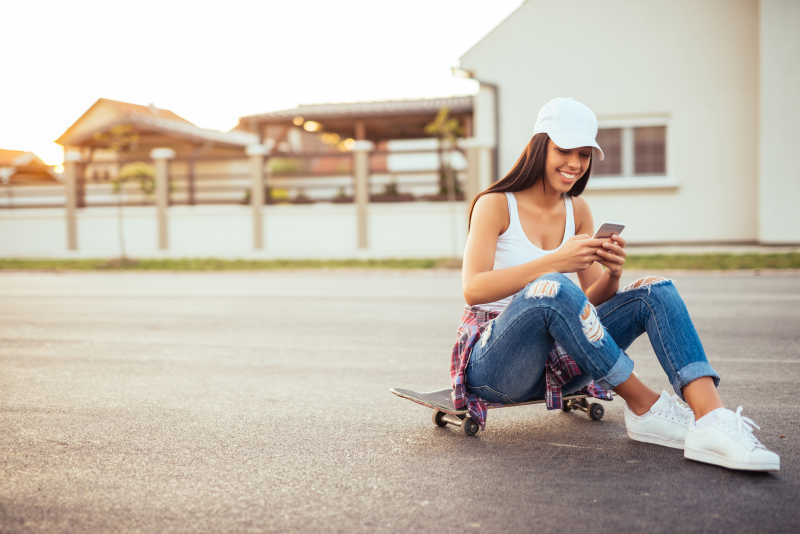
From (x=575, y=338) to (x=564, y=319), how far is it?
0.30 ft

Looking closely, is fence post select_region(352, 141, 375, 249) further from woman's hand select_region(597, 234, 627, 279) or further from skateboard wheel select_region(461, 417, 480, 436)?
woman's hand select_region(597, 234, 627, 279)

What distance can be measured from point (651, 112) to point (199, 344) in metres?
14.3

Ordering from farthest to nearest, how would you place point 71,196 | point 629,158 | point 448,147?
1. point 71,196
2. point 448,147
3. point 629,158

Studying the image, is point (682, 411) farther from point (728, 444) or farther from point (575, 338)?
point (575, 338)

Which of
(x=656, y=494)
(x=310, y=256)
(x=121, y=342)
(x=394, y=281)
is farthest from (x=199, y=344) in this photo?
(x=310, y=256)

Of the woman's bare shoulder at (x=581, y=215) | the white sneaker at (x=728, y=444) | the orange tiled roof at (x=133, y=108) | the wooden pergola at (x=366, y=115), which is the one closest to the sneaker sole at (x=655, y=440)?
the white sneaker at (x=728, y=444)

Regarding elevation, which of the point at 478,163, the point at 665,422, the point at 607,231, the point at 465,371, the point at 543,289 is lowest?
the point at 665,422

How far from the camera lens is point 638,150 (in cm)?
1811

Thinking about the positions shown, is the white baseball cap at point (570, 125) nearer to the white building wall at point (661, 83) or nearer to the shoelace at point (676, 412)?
the shoelace at point (676, 412)

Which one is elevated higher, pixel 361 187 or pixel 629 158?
pixel 629 158

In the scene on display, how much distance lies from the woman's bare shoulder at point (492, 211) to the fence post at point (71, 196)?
20.7 m

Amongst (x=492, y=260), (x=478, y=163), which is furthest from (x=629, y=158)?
(x=492, y=260)

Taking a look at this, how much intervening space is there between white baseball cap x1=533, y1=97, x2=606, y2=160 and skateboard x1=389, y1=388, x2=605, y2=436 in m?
1.19

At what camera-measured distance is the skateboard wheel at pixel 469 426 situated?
3.55 metres
